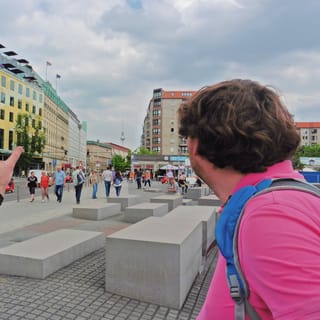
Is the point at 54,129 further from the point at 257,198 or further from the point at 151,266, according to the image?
the point at 257,198

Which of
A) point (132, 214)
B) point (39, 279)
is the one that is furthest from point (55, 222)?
point (39, 279)

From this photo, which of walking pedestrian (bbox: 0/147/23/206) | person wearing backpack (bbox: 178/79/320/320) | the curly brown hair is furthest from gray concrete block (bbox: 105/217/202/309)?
the curly brown hair

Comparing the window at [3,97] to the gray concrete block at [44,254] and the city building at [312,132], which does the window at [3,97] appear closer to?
the gray concrete block at [44,254]

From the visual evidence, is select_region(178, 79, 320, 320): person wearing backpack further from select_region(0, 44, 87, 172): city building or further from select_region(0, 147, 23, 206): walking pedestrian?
select_region(0, 44, 87, 172): city building

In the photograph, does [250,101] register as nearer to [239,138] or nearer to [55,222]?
[239,138]

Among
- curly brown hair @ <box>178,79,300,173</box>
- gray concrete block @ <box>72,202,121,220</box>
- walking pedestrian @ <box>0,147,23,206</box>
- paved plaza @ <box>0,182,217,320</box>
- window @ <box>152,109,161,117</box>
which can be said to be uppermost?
window @ <box>152,109,161,117</box>

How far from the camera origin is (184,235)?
4.94m

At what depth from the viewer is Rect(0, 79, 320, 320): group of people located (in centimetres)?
85

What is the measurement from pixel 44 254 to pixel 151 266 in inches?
71.8

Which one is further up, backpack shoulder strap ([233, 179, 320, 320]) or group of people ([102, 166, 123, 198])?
backpack shoulder strap ([233, 179, 320, 320])

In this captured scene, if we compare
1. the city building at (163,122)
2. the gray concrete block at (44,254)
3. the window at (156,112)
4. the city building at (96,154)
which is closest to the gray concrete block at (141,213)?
the gray concrete block at (44,254)

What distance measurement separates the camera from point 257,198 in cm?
96

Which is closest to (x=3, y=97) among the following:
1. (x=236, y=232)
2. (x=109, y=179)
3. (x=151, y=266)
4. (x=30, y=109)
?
(x=30, y=109)

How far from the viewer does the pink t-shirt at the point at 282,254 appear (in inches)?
33.2
